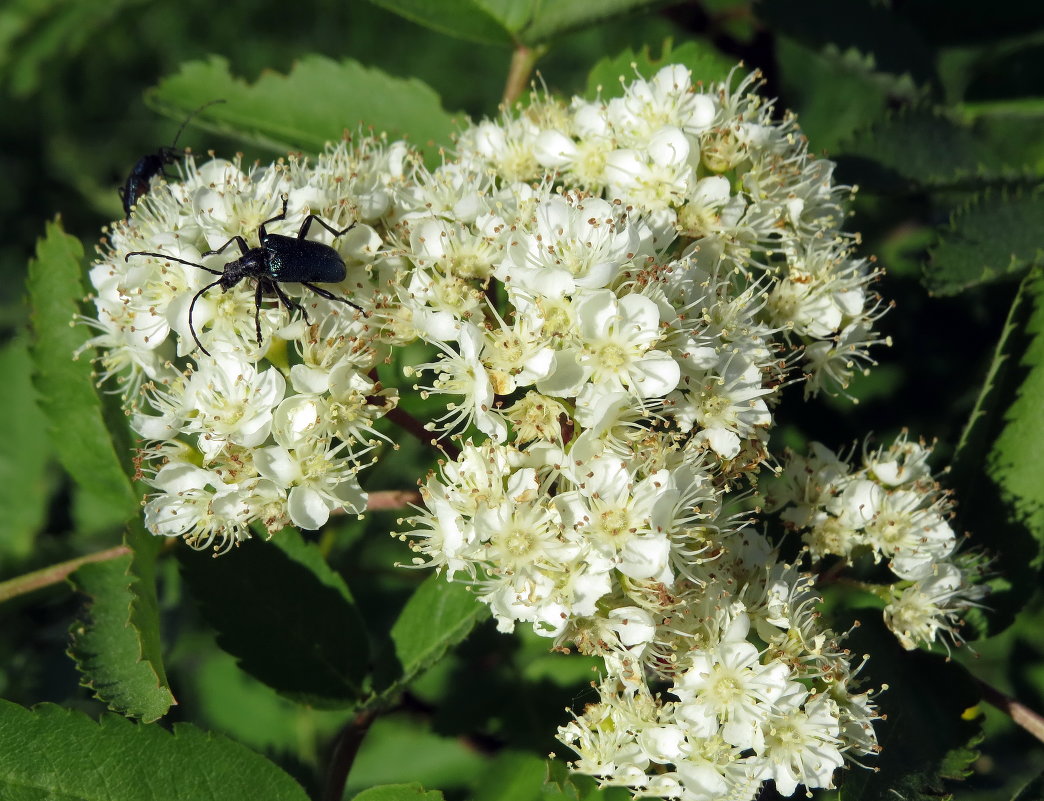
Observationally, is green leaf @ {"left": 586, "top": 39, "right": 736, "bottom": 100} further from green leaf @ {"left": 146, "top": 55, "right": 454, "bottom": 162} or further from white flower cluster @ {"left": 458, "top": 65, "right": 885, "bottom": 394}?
green leaf @ {"left": 146, "top": 55, "right": 454, "bottom": 162}

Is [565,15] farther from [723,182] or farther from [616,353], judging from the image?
[616,353]

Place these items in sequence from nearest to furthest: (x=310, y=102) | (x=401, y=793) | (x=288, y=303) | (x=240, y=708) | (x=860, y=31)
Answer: (x=401, y=793)
(x=288, y=303)
(x=310, y=102)
(x=860, y=31)
(x=240, y=708)

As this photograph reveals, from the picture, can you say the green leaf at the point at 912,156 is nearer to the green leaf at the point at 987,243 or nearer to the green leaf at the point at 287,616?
the green leaf at the point at 987,243

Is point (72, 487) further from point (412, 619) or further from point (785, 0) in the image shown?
point (785, 0)

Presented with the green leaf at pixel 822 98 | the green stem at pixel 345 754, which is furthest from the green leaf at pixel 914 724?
the green leaf at pixel 822 98

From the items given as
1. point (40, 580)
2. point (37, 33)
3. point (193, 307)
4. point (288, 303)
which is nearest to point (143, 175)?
point (193, 307)

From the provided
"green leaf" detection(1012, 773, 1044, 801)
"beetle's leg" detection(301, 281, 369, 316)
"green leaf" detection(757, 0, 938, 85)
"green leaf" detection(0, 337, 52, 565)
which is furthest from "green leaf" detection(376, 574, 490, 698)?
"green leaf" detection(757, 0, 938, 85)

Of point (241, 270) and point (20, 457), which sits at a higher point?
point (241, 270)
